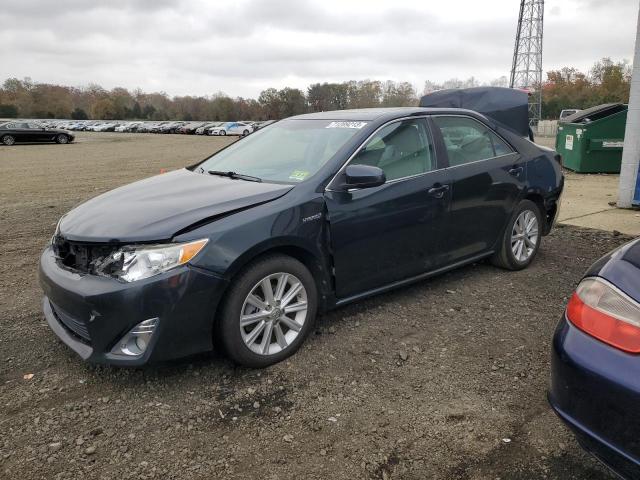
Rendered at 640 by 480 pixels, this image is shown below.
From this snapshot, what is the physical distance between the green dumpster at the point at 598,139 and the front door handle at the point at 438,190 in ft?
30.1

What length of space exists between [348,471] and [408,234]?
1978 mm

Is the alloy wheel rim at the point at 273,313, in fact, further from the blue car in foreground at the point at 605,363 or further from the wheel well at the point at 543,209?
the wheel well at the point at 543,209

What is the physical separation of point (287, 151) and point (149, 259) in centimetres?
160

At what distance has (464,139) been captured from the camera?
4570 mm

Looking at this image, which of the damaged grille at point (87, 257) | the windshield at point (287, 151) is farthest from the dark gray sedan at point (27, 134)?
the damaged grille at point (87, 257)

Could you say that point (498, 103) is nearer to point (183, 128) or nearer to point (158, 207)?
point (158, 207)

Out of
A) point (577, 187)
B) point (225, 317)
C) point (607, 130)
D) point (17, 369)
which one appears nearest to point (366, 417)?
point (225, 317)

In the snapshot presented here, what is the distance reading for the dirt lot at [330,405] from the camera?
2482mm

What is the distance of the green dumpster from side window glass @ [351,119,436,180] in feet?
30.0

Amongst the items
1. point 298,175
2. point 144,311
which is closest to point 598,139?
point 298,175

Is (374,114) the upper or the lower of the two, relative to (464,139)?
upper

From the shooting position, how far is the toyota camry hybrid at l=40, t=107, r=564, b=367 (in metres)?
2.90

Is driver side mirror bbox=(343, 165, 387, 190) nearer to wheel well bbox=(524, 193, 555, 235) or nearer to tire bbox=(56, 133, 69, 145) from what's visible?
wheel well bbox=(524, 193, 555, 235)

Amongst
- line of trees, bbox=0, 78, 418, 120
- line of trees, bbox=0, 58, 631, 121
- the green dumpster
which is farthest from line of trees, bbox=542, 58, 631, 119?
the green dumpster
